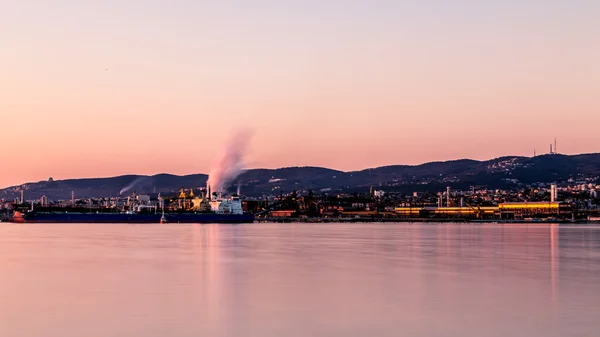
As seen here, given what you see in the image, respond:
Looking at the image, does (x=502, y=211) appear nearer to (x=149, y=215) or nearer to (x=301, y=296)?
(x=149, y=215)

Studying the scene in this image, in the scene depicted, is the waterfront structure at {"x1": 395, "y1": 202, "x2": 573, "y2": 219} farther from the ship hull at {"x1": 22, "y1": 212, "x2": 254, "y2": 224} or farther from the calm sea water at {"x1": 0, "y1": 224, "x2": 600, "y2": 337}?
the calm sea water at {"x1": 0, "y1": 224, "x2": 600, "y2": 337}

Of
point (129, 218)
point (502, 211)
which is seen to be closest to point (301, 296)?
point (129, 218)

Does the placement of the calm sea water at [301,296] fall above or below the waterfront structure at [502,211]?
above

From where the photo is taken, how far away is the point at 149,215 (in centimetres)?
13288

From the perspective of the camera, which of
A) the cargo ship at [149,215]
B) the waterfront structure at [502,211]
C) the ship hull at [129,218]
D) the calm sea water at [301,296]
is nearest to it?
the calm sea water at [301,296]

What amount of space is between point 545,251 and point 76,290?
26684 mm

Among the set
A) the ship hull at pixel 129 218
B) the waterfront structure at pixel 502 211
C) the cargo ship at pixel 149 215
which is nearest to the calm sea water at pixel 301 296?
the ship hull at pixel 129 218

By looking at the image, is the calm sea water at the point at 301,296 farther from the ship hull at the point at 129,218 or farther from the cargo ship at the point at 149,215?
the cargo ship at the point at 149,215

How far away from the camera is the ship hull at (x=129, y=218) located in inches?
4887

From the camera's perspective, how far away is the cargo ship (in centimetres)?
12506

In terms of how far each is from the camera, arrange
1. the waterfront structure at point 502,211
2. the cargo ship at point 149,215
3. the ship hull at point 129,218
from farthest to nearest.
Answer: the waterfront structure at point 502,211
the cargo ship at point 149,215
the ship hull at point 129,218

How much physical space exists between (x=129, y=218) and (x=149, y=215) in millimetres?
4071

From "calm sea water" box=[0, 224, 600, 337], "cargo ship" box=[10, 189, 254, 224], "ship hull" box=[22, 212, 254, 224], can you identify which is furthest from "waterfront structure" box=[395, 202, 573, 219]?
"calm sea water" box=[0, 224, 600, 337]

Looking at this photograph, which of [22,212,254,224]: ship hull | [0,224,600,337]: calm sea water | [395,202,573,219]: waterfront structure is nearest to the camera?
[0,224,600,337]: calm sea water
